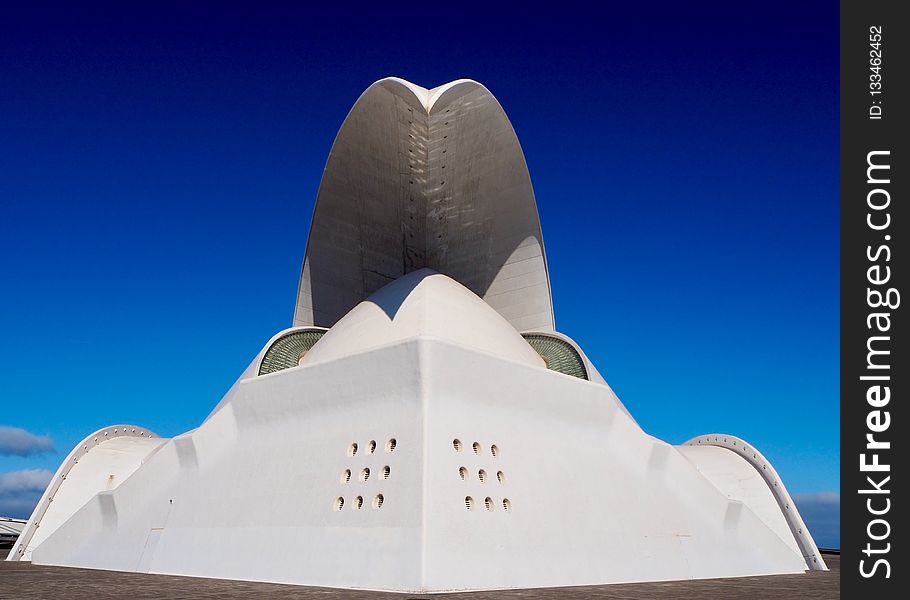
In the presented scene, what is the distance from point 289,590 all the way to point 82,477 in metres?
11.4

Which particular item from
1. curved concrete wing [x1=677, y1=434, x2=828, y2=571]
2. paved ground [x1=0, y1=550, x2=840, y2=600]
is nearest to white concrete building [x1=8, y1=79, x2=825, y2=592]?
curved concrete wing [x1=677, y1=434, x2=828, y2=571]

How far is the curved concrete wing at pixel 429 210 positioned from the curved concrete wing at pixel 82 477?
17.9ft

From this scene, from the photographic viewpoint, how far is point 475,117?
1864 centimetres

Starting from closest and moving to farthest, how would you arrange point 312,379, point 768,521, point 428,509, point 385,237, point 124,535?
point 428,509, point 312,379, point 124,535, point 768,521, point 385,237

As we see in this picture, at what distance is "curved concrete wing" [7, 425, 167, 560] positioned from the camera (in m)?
Result: 16.8

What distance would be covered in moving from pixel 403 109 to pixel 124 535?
11226 millimetres

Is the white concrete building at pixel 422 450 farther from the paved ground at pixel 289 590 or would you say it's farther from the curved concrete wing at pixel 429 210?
the paved ground at pixel 289 590

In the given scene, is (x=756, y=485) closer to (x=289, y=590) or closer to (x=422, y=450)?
(x=422, y=450)

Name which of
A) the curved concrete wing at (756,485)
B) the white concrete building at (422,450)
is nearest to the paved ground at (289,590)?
the white concrete building at (422,450)

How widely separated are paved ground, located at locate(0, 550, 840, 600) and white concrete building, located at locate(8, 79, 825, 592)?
709 mm

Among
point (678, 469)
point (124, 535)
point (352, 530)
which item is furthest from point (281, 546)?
point (678, 469)

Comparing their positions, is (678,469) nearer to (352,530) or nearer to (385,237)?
(352,530)

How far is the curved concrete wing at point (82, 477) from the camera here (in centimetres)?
1683

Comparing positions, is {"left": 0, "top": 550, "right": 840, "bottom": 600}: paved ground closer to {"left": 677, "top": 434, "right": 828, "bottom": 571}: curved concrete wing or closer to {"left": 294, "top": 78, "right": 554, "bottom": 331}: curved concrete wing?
{"left": 677, "top": 434, "right": 828, "bottom": 571}: curved concrete wing
